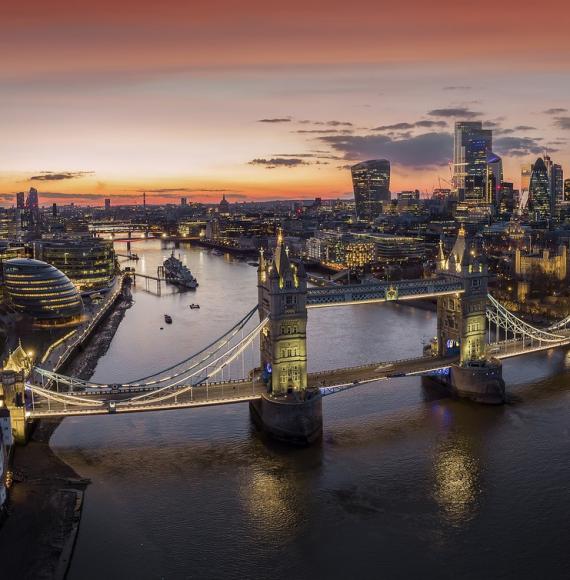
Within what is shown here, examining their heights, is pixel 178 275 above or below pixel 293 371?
above

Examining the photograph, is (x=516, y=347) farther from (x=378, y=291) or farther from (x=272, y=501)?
(x=272, y=501)

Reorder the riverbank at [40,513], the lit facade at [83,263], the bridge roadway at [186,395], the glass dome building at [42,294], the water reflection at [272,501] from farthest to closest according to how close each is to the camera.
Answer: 1. the lit facade at [83,263]
2. the glass dome building at [42,294]
3. the bridge roadway at [186,395]
4. the water reflection at [272,501]
5. the riverbank at [40,513]

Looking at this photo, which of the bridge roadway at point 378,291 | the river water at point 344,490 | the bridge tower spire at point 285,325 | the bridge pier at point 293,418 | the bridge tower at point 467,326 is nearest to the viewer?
the river water at point 344,490

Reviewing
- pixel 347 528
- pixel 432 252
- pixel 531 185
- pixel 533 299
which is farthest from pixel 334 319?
pixel 531 185

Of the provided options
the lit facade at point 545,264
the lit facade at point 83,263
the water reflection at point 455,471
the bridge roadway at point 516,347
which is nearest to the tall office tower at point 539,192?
the lit facade at point 545,264

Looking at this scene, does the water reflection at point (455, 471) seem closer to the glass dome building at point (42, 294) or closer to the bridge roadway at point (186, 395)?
the bridge roadway at point (186, 395)

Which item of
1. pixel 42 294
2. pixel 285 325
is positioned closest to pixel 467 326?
pixel 285 325
